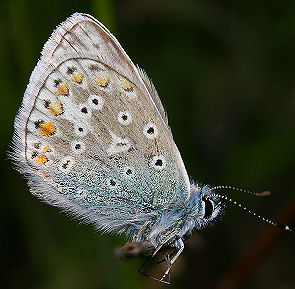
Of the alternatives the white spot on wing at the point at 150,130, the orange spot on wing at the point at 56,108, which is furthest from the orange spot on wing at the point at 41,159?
the white spot on wing at the point at 150,130

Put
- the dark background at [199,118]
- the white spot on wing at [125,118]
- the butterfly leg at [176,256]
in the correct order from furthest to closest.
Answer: the dark background at [199,118] < the white spot on wing at [125,118] < the butterfly leg at [176,256]

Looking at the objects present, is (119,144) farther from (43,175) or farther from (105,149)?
(43,175)

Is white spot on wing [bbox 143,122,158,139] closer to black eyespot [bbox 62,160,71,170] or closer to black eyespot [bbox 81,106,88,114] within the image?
black eyespot [bbox 81,106,88,114]

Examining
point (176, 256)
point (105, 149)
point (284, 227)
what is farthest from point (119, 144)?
point (284, 227)

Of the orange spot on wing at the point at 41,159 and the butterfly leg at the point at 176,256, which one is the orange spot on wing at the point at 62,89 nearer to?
the orange spot on wing at the point at 41,159

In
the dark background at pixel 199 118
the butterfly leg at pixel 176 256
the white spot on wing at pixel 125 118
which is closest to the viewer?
the butterfly leg at pixel 176 256

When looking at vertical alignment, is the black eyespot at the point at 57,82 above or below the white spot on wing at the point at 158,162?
above

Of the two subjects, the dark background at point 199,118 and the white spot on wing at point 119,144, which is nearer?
the white spot on wing at point 119,144

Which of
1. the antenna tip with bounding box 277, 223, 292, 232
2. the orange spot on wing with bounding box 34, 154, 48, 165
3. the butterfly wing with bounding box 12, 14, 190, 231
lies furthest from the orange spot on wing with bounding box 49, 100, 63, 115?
the antenna tip with bounding box 277, 223, 292, 232
